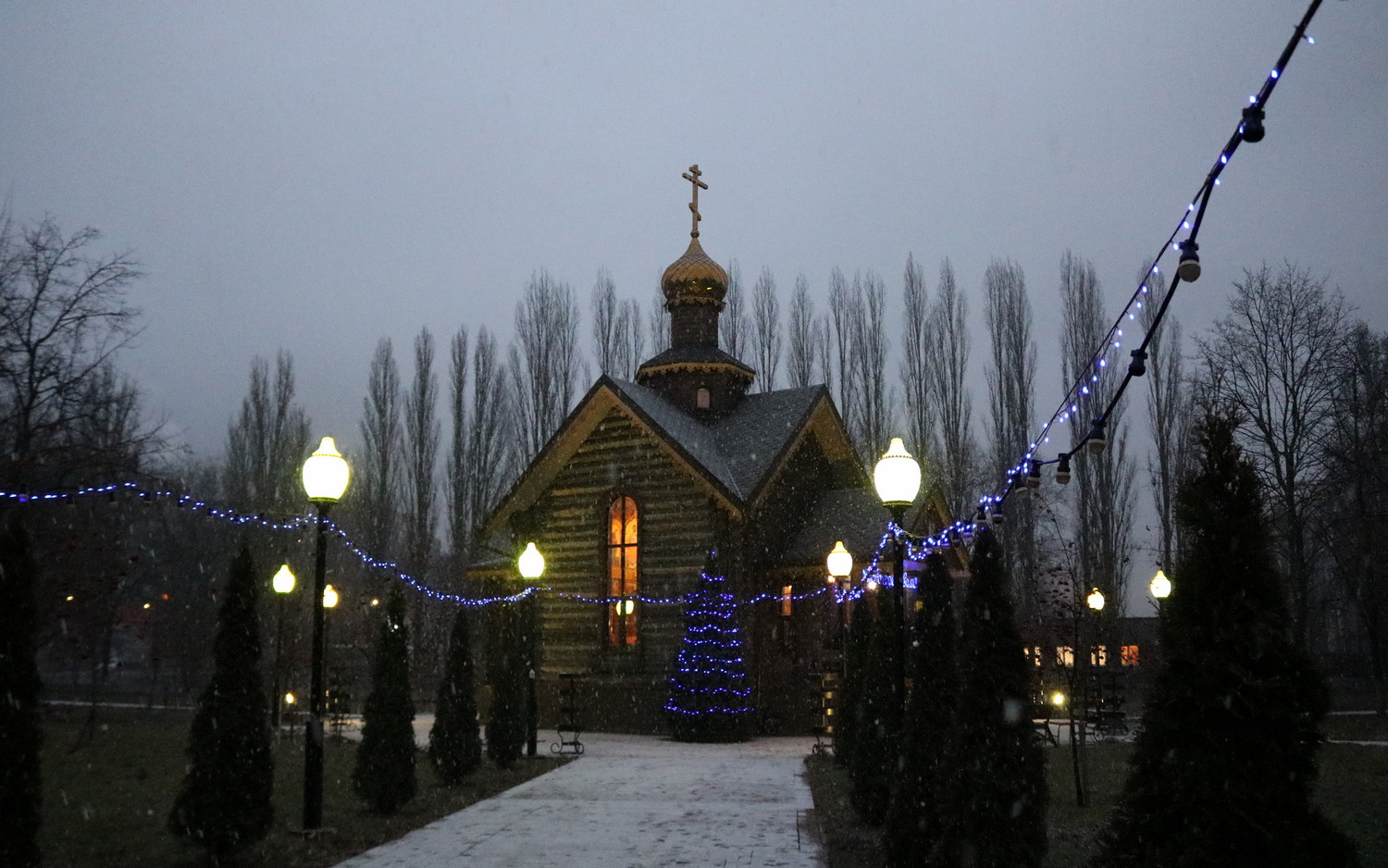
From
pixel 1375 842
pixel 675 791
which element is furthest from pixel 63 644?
pixel 1375 842

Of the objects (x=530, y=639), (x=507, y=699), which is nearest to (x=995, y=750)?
A: (x=507, y=699)

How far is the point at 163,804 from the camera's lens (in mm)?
11570

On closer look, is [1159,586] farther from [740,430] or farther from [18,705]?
[18,705]

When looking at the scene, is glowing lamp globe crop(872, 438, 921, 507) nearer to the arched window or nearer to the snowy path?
the snowy path

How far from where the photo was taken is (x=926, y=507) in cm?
2297

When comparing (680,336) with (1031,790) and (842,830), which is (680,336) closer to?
(842,830)

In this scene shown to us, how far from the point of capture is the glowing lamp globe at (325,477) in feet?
32.0

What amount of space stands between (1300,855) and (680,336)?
23.5 meters

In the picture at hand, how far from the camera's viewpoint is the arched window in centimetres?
2312

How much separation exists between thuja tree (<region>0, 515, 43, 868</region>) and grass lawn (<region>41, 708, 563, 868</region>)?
71.4 inches

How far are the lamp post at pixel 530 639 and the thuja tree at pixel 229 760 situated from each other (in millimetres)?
7064

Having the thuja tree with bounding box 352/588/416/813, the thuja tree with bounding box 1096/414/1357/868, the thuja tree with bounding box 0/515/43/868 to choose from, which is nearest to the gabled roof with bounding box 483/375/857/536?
the thuja tree with bounding box 352/588/416/813

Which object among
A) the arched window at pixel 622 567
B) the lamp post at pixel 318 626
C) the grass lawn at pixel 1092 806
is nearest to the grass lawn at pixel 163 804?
the lamp post at pixel 318 626

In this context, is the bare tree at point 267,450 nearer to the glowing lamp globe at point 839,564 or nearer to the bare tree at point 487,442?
the bare tree at point 487,442
